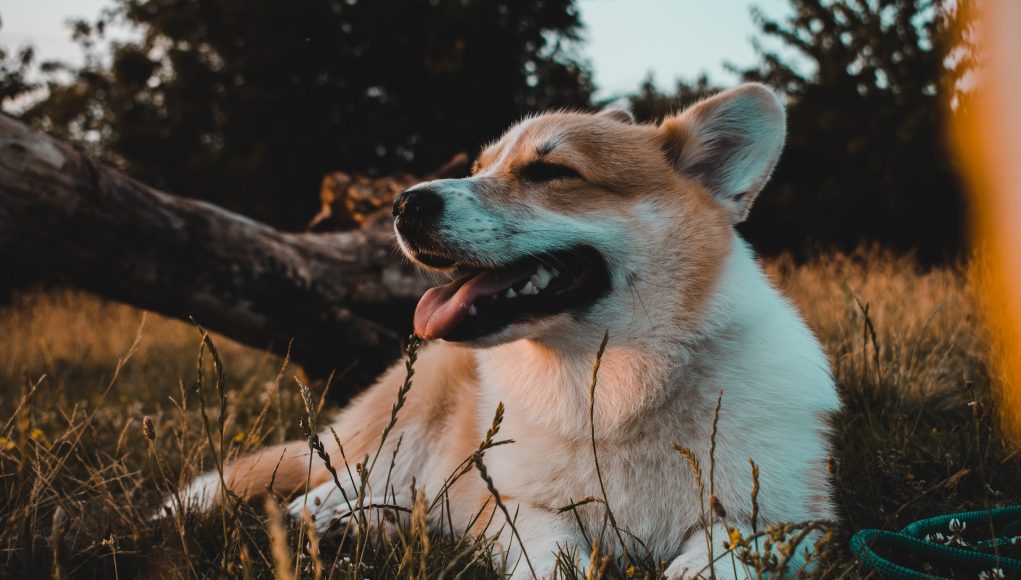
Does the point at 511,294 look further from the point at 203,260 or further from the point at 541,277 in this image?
the point at 203,260

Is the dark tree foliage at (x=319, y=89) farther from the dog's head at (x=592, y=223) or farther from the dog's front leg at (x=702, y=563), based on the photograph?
the dog's front leg at (x=702, y=563)

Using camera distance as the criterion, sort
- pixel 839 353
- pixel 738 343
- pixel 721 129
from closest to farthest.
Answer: pixel 738 343, pixel 721 129, pixel 839 353

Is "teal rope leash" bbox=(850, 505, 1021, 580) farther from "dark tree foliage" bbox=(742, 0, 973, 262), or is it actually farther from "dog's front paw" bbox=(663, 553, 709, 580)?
"dark tree foliage" bbox=(742, 0, 973, 262)

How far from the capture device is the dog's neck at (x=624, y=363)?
221cm

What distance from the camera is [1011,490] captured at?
8.14 feet

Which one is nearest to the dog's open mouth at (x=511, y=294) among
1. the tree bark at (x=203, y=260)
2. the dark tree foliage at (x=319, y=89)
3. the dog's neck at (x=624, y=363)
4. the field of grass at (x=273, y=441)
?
the dog's neck at (x=624, y=363)

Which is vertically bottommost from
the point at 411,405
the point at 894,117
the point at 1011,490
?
the point at 411,405

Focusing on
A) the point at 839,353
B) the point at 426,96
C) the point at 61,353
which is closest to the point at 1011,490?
the point at 839,353

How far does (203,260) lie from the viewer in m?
4.00

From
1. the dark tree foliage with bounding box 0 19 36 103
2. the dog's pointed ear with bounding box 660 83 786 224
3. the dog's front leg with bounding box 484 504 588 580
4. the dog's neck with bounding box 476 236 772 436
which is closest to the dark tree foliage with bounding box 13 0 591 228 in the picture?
the dark tree foliage with bounding box 0 19 36 103

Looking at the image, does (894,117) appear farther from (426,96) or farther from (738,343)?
(738,343)

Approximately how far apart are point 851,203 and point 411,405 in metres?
12.7

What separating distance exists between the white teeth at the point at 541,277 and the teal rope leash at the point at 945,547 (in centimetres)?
116

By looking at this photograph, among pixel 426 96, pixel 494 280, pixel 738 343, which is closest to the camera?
pixel 738 343
